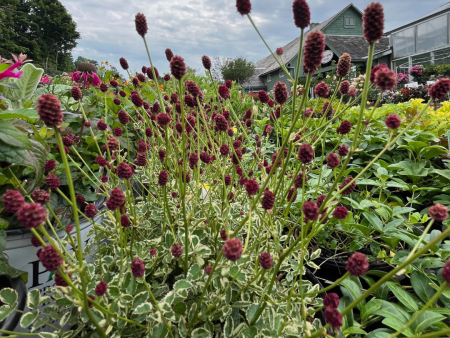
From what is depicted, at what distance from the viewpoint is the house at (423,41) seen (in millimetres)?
13430

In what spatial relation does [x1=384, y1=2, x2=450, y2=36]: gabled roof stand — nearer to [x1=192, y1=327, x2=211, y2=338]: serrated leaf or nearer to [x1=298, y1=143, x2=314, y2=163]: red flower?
[x1=298, y1=143, x2=314, y2=163]: red flower

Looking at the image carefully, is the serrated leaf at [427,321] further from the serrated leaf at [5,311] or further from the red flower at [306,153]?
the serrated leaf at [5,311]

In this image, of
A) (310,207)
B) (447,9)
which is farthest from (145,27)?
(447,9)

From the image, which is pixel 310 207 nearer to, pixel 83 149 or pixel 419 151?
pixel 83 149

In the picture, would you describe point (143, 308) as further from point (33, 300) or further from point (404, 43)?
point (404, 43)

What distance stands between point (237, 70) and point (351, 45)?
7955 millimetres

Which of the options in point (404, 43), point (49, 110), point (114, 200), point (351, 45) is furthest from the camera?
point (351, 45)

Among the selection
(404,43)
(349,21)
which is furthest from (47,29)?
(404,43)

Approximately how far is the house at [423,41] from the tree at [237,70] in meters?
9.46

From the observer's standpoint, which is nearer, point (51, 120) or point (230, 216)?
point (51, 120)

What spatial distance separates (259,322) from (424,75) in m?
14.9

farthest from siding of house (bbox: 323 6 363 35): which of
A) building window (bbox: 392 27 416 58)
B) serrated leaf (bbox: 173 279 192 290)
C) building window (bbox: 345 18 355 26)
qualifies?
serrated leaf (bbox: 173 279 192 290)

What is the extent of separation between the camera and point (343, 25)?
20156mm

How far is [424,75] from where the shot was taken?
11680 millimetres
